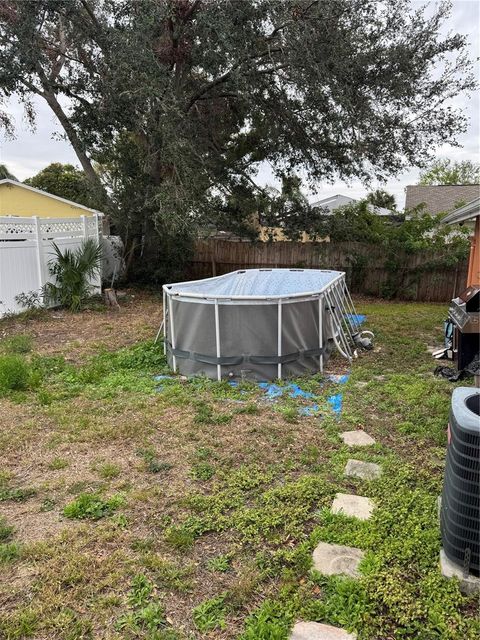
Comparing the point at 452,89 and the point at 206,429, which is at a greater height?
the point at 452,89

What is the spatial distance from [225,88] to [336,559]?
10.3m

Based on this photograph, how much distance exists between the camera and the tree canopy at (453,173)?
115 feet

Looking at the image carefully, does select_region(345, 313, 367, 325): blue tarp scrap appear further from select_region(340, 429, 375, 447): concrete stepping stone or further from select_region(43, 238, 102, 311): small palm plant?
select_region(43, 238, 102, 311): small palm plant

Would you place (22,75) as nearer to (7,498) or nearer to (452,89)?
(452,89)

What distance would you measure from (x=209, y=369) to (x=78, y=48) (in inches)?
346

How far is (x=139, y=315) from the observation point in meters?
9.05

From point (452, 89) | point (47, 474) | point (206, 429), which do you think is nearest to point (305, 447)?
point (206, 429)

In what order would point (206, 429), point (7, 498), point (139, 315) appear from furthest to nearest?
1. point (139, 315)
2. point (206, 429)
3. point (7, 498)

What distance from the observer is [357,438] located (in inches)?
145

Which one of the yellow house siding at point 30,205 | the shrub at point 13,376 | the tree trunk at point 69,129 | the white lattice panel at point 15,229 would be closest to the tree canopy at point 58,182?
the yellow house siding at point 30,205

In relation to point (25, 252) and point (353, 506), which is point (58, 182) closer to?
point (25, 252)

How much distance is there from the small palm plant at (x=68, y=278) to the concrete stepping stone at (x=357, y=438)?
6.88 metres

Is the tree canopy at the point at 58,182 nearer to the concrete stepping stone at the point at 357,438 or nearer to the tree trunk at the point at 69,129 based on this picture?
the tree trunk at the point at 69,129

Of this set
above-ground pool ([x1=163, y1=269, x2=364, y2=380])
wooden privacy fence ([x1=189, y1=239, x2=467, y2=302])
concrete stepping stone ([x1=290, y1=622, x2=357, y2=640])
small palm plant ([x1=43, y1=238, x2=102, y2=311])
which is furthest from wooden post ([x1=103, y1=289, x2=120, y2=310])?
concrete stepping stone ([x1=290, y1=622, x2=357, y2=640])
